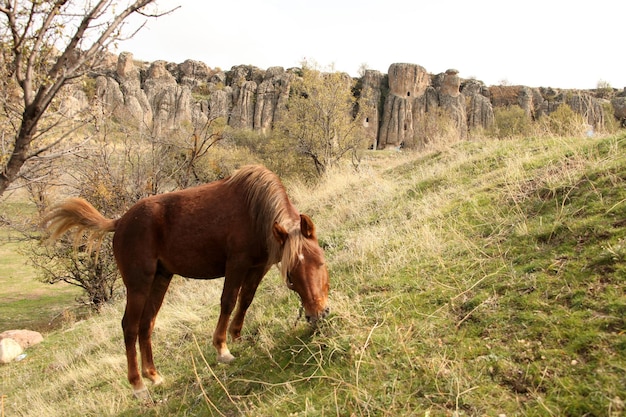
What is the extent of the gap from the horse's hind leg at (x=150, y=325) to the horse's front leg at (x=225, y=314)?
33.3 inches

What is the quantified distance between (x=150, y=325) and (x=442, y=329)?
3.27 metres

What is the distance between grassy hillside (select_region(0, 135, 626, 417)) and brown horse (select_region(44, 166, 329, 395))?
54cm

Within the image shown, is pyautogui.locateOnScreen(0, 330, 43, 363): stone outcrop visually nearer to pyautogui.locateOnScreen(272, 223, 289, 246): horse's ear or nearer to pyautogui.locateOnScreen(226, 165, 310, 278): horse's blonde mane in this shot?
pyautogui.locateOnScreen(226, 165, 310, 278): horse's blonde mane

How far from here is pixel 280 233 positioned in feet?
13.0

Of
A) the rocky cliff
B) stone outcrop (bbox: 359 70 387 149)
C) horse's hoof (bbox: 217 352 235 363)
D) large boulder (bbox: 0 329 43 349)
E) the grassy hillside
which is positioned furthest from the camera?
stone outcrop (bbox: 359 70 387 149)

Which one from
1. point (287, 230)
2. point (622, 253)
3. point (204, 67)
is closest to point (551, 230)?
point (622, 253)

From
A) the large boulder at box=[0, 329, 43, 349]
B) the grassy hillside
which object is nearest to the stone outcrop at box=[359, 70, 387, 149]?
the large boulder at box=[0, 329, 43, 349]

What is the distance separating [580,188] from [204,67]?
82258 millimetres

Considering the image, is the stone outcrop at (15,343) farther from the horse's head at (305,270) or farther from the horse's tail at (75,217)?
the horse's head at (305,270)

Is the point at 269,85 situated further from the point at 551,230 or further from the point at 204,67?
the point at 551,230

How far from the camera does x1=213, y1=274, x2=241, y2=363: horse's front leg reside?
4.32 metres

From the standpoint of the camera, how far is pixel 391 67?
232ft

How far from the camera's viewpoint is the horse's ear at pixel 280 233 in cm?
394

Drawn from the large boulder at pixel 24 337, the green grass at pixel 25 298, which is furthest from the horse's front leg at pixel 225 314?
the green grass at pixel 25 298
